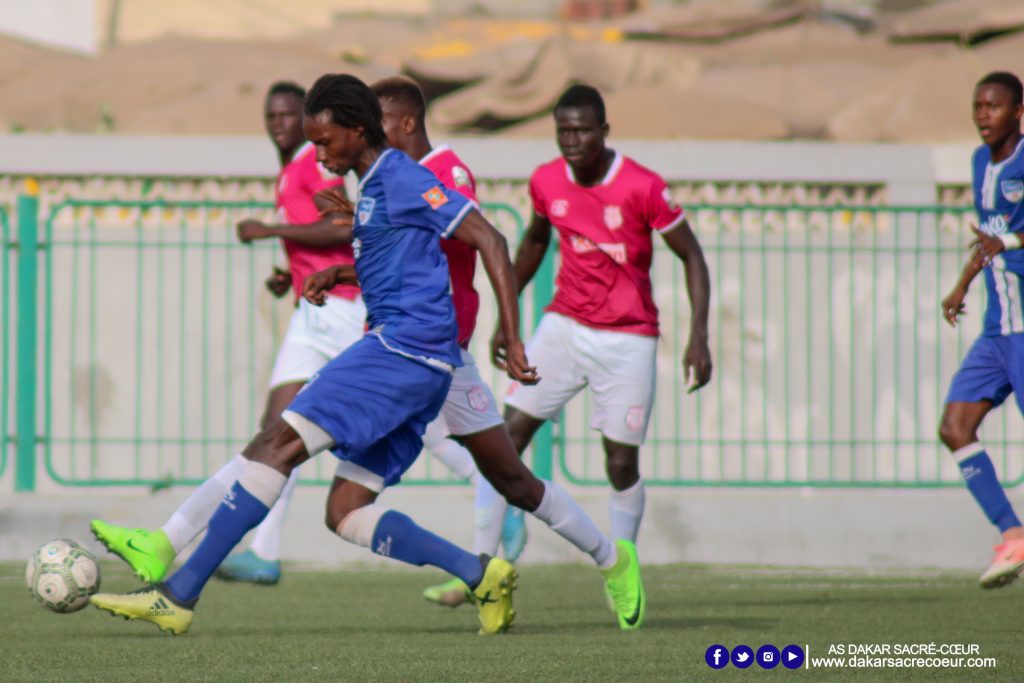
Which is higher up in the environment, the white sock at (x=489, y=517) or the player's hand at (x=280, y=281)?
the player's hand at (x=280, y=281)

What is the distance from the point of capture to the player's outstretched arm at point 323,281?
7355mm

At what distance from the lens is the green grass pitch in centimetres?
629

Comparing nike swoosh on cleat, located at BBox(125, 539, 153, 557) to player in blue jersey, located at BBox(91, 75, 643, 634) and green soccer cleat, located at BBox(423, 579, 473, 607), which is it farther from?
green soccer cleat, located at BBox(423, 579, 473, 607)

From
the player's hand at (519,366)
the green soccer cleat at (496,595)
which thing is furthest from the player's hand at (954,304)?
the player's hand at (519,366)

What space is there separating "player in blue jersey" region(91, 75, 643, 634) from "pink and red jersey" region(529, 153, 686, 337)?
5.67 ft

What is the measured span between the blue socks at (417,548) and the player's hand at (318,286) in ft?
2.78

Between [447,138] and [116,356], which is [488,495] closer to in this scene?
[116,356]

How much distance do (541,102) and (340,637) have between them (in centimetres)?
1167

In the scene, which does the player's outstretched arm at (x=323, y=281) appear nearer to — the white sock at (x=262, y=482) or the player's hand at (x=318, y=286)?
the player's hand at (x=318, y=286)

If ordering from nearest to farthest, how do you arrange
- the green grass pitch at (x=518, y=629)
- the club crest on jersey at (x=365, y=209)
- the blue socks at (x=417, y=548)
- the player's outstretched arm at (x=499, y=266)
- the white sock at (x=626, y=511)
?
the green grass pitch at (x=518, y=629)
the player's outstretched arm at (x=499, y=266)
the club crest on jersey at (x=365, y=209)
the blue socks at (x=417, y=548)
the white sock at (x=626, y=511)

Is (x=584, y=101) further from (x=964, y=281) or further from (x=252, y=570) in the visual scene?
(x=252, y=570)

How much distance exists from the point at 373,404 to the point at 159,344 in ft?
18.5

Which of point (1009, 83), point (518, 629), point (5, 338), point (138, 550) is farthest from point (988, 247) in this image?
point (5, 338)

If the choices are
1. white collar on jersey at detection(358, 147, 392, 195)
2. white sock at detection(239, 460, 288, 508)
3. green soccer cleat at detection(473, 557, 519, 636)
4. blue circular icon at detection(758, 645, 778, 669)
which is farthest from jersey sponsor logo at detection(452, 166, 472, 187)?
blue circular icon at detection(758, 645, 778, 669)
